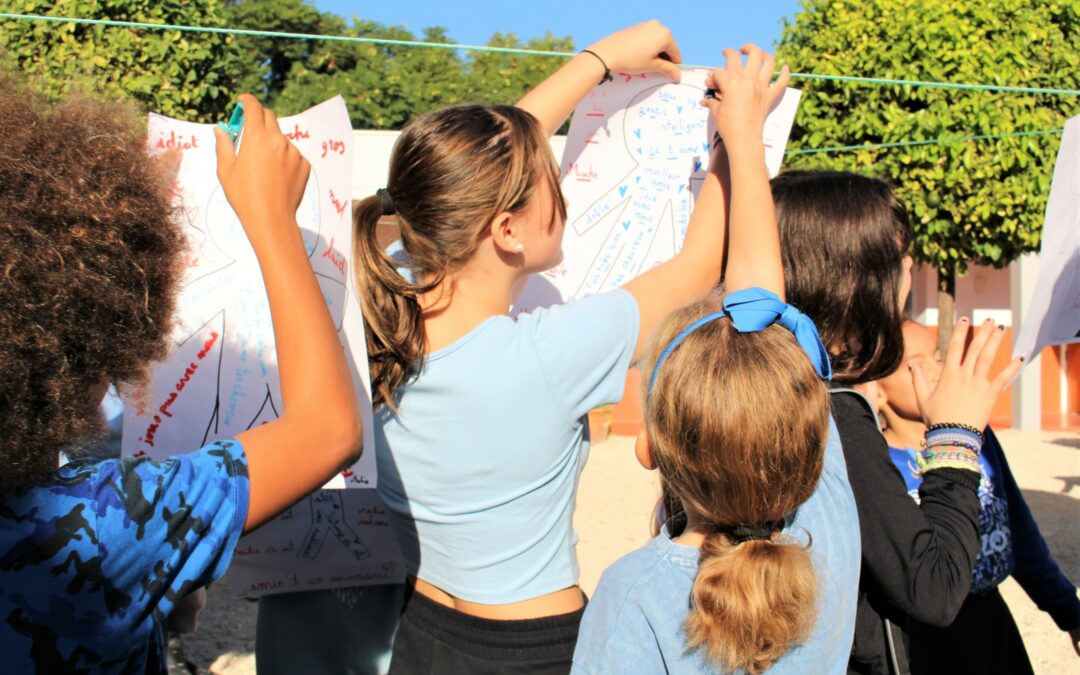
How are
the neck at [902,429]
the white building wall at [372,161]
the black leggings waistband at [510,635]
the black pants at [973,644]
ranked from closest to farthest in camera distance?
the black leggings waistband at [510,635], the black pants at [973,644], the neck at [902,429], the white building wall at [372,161]

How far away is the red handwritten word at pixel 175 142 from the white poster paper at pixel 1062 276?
178cm

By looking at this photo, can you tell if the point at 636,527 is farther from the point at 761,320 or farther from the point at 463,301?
the point at 761,320

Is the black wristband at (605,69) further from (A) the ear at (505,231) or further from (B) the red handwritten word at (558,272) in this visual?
(A) the ear at (505,231)

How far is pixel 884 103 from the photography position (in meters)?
6.30

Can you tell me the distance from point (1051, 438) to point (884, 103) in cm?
554

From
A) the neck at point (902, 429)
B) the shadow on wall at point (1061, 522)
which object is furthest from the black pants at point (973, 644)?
the shadow on wall at point (1061, 522)

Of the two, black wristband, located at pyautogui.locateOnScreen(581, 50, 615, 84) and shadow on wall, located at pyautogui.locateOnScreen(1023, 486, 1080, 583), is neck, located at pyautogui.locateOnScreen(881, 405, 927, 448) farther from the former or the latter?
shadow on wall, located at pyautogui.locateOnScreen(1023, 486, 1080, 583)

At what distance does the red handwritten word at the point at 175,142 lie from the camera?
5.77 feet

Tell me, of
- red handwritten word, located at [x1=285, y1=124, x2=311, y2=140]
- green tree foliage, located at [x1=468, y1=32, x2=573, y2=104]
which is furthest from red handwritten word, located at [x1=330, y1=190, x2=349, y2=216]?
green tree foliage, located at [x1=468, y1=32, x2=573, y2=104]

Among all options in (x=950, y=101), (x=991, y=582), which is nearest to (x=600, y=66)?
(x=991, y=582)

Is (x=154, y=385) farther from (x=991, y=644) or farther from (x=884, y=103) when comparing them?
(x=884, y=103)

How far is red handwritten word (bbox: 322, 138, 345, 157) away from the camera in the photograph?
1679 mm

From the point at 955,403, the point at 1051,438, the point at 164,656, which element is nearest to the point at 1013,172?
the point at 1051,438

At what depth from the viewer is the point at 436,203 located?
1594 millimetres
